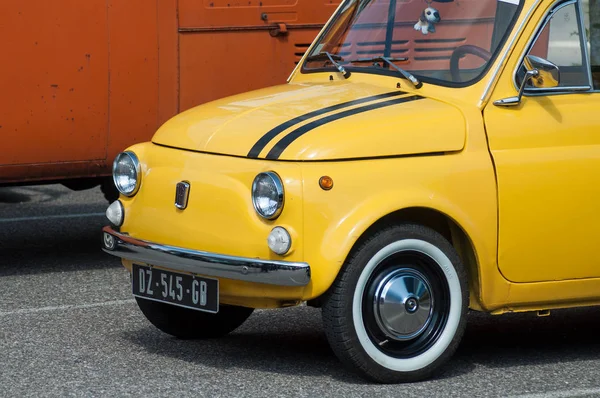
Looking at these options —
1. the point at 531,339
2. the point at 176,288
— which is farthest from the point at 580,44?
the point at 176,288

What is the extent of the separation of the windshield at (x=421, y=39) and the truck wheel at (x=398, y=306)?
87 centimetres

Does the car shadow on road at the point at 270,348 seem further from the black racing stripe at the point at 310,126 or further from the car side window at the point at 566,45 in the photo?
Result: the car side window at the point at 566,45

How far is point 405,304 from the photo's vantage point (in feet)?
18.2

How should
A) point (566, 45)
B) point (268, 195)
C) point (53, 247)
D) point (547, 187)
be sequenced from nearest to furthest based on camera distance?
1. point (268, 195)
2. point (547, 187)
3. point (566, 45)
4. point (53, 247)

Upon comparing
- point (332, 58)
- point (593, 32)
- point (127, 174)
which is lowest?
point (127, 174)

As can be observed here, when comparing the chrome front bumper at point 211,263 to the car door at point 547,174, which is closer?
Answer: the chrome front bumper at point 211,263

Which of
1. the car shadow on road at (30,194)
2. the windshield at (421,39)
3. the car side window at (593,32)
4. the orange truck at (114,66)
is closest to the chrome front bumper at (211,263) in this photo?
the windshield at (421,39)

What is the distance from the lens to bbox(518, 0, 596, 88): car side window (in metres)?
6.00

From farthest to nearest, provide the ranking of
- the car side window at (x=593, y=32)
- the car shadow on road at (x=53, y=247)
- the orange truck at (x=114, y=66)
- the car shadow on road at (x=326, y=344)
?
the car shadow on road at (x=53, y=247) < the orange truck at (x=114, y=66) < the car side window at (x=593, y=32) < the car shadow on road at (x=326, y=344)

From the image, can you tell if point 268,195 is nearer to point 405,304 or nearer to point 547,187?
point 405,304

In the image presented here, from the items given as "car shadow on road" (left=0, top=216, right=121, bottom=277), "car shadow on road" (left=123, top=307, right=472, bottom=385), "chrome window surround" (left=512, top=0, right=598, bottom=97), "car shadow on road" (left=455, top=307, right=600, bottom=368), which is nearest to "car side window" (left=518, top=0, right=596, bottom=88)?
"chrome window surround" (left=512, top=0, right=598, bottom=97)

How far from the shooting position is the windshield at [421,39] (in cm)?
600

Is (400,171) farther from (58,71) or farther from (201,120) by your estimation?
(58,71)

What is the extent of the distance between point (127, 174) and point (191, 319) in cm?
81
